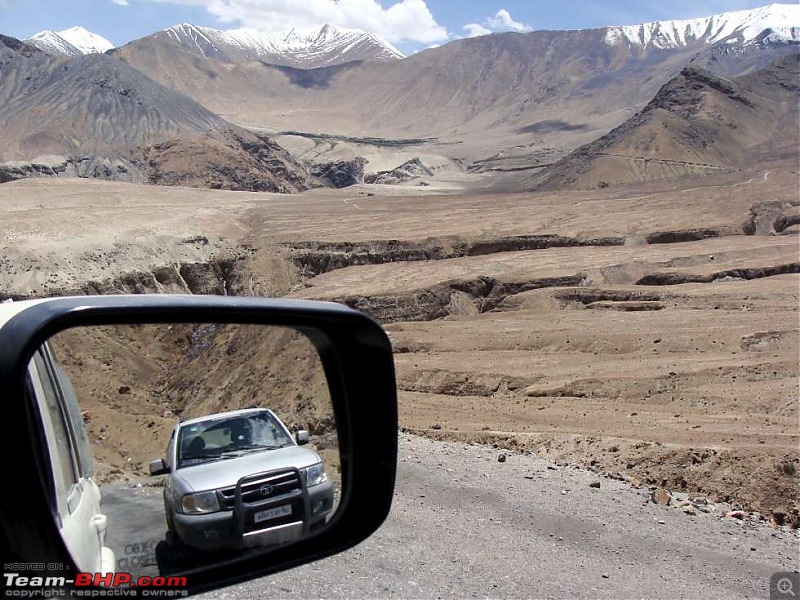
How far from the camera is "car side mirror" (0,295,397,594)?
85.2 inches

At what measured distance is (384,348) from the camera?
3.10 meters

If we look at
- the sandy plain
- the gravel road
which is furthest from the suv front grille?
the gravel road

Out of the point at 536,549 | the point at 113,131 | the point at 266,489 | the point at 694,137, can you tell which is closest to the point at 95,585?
the point at 266,489

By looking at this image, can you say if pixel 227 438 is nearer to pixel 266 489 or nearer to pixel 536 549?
pixel 266 489

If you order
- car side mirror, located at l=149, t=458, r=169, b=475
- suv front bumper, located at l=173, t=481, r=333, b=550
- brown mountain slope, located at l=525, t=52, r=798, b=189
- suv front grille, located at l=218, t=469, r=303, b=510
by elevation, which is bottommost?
suv front bumper, located at l=173, t=481, r=333, b=550

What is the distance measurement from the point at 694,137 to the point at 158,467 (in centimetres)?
9778

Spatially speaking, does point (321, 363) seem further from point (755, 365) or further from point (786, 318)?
point (786, 318)

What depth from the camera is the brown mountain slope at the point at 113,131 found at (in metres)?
86.6

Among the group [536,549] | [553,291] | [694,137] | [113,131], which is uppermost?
[113,131]

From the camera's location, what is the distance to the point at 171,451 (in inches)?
106

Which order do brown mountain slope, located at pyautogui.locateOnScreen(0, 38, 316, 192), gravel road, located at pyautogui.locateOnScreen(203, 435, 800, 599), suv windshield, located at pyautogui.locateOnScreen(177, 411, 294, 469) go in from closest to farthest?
1. suv windshield, located at pyautogui.locateOnScreen(177, 411, 294, 469)
2. gravel road, located at pyautogui.locateOnScreen(203, 435, 800, 599)
3. brown mountain slope, located at pyautogui.locateOnScreen(0, 38, 316, 192)

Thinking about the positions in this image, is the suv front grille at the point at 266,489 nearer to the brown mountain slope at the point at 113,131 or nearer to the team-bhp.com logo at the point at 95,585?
the team-bhp.com logo at the point at 95,585

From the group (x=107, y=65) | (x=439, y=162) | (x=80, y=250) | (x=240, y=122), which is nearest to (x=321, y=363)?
(x=80, y=250)

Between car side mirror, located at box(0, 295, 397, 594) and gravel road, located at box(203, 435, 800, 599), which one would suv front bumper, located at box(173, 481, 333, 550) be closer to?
car side mirror, located at box(0, 295, 397, 594)
